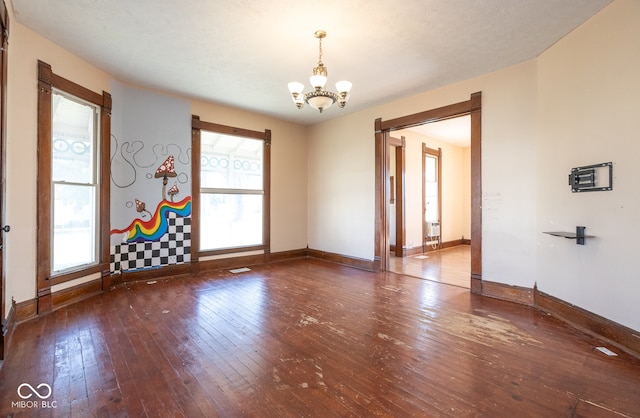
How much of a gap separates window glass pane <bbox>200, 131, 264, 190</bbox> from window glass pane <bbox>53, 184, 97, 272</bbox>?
5.63 feet

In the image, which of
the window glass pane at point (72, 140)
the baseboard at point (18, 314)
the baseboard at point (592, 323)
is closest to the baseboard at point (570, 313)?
the baseboard at point (592, 323)

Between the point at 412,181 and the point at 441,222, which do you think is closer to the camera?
the point at 412,181

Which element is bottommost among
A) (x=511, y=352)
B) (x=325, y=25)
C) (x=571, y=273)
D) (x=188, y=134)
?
(x=511, y=352)

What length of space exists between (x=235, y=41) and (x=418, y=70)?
2.36 m

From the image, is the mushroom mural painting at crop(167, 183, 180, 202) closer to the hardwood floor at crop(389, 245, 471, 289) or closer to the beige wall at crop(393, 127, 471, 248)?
the hardwood floor at crop(389, 245, 471, 289)

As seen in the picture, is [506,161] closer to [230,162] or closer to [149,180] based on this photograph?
[230,162]

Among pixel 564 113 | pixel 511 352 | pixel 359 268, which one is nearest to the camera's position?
pixel 511 352

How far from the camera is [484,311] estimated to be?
3346 millimetres

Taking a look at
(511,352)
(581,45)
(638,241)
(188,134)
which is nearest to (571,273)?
(638,241)

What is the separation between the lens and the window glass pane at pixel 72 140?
11.4 ft

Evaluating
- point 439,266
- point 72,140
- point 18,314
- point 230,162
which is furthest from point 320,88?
point 439,266

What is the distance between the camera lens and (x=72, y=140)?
3.66 m

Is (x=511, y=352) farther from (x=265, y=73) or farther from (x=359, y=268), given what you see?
(x=265, y=73)

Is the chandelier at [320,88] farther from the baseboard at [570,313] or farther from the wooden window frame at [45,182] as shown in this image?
the baseboard at [570,313]
